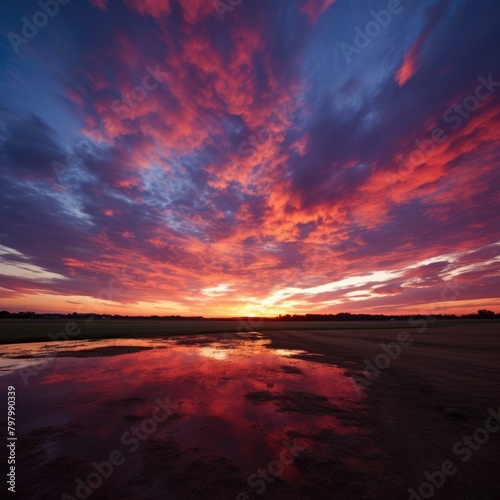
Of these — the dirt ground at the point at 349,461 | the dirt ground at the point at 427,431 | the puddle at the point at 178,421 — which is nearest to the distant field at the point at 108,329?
the puddle at the point at 178,421

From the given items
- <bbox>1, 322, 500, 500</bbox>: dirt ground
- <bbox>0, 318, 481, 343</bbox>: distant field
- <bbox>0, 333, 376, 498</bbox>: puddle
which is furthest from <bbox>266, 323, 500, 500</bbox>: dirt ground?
<bbox>0, 318, 481, 343</bbox>: distant field

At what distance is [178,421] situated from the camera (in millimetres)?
7367

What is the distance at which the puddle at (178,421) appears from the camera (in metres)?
4.86

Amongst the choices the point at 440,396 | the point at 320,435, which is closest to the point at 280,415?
the point at 320,435

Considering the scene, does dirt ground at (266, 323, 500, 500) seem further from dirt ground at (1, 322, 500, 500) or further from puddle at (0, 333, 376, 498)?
puddle at (0, 333, 376, 498)

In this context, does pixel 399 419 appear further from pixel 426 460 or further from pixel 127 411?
pixel 127 411

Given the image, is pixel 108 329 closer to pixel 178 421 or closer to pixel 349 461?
pixel 178 421

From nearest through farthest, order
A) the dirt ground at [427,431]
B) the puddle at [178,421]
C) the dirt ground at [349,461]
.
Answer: the dirt ground at [349,461] < the dirt ground at [427,431] < the puddle at [178,421]

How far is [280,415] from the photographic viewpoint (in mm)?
7965

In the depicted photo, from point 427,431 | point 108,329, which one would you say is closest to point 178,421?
point 427,431

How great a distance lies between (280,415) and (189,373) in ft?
23.7

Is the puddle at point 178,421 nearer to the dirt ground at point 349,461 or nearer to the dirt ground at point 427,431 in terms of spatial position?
the dirt ground at point 349,461

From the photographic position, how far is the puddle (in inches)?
191

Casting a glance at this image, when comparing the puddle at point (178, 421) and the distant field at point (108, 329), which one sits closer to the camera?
the puddle at point (178, 421)
